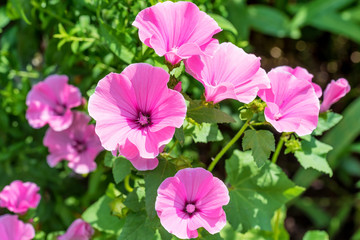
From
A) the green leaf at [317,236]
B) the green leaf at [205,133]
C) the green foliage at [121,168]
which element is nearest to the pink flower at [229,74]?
the green leaf at [205,133]

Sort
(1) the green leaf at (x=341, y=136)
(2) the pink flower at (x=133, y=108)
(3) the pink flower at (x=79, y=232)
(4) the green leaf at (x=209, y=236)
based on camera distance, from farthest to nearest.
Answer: (1) the green leaf at (x=341, y=136) → (3) the pink flower at (x=79, y=232) → (4) the green leaf at (x=209, y=236) → (2) the pink flower at (x=133, y=108)

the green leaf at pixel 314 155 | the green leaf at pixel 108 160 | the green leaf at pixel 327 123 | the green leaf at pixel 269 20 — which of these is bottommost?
the green leaf at pixel 269 20

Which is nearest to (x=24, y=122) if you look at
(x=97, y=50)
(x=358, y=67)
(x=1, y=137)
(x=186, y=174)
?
(x=1, y=137)

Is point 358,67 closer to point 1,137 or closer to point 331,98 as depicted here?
point 331,98

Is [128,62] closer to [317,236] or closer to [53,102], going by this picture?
[53,102]

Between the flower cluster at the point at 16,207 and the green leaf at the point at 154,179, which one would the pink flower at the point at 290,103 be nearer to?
the green leaf at the point at 154,179

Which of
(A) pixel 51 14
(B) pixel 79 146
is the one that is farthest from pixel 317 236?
(A) pixel 51 14
